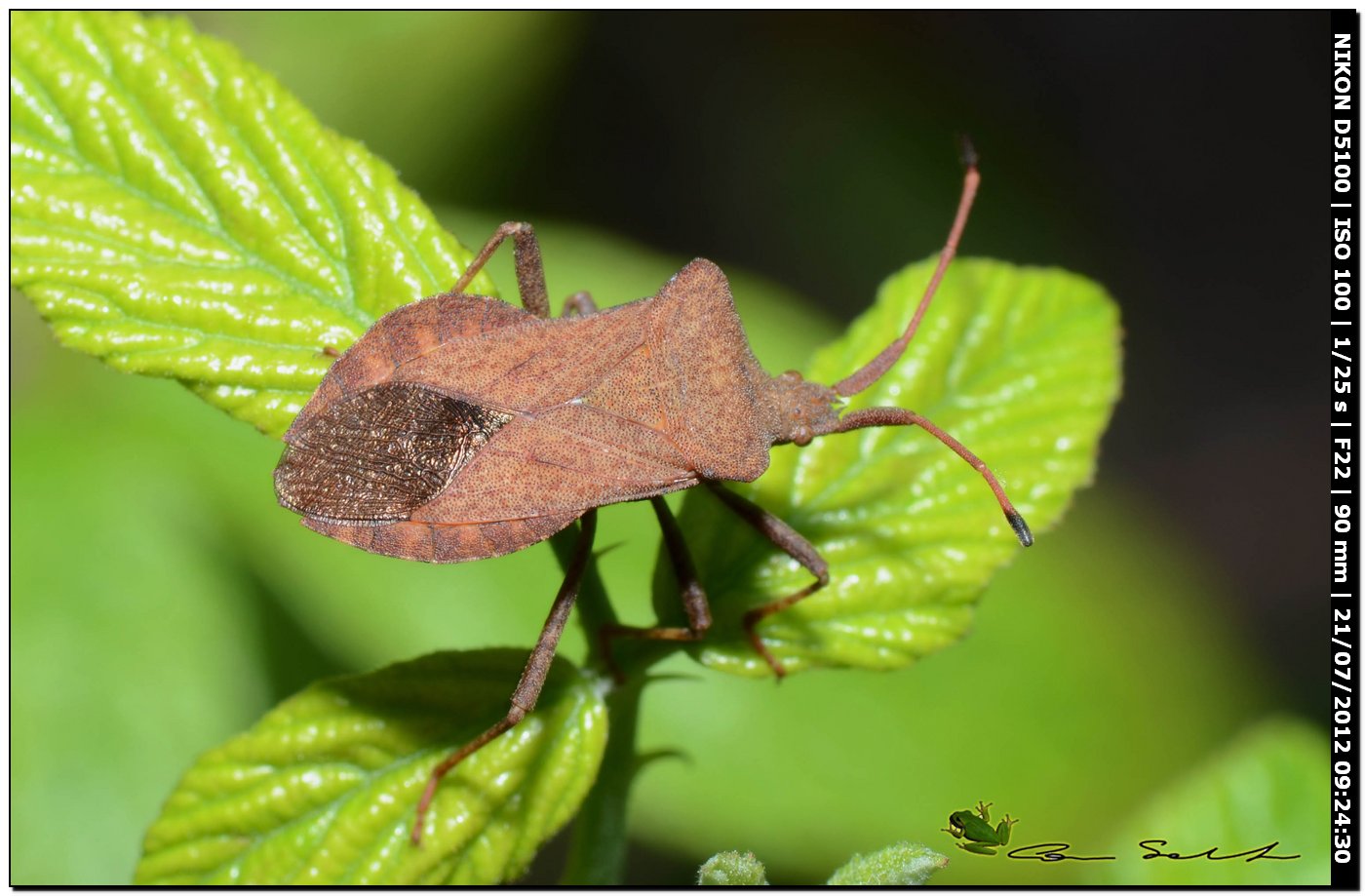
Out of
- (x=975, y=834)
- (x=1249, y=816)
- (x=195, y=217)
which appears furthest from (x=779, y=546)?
(x=1249, y=816)

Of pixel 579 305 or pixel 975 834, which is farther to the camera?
pixel 579 305

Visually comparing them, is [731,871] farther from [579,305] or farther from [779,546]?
[579,305]

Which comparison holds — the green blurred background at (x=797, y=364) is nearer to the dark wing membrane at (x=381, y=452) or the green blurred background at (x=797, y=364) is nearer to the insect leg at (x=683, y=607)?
the insect leg at (x=683, y=607)

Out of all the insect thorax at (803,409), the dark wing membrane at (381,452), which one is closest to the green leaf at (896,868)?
the insect thorax at (803,409)

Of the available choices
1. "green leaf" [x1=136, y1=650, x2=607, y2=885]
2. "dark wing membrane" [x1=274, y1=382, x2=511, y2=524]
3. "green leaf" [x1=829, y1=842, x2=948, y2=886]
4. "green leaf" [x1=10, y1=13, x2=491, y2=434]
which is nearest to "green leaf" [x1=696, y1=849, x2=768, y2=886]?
"green leaf" [x1=829, y1=842, x2=948, y2=886]

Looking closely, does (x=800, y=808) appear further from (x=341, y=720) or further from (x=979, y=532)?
(x=341, y=720)

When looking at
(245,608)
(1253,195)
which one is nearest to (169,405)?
(245,608)

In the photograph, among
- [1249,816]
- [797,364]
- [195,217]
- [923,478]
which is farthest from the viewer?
[797,364]

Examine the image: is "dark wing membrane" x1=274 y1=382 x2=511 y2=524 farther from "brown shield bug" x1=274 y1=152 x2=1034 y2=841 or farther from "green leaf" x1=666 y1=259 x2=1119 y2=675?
"green leaf" x1=666 y1=259 x2=1119 y2=675
